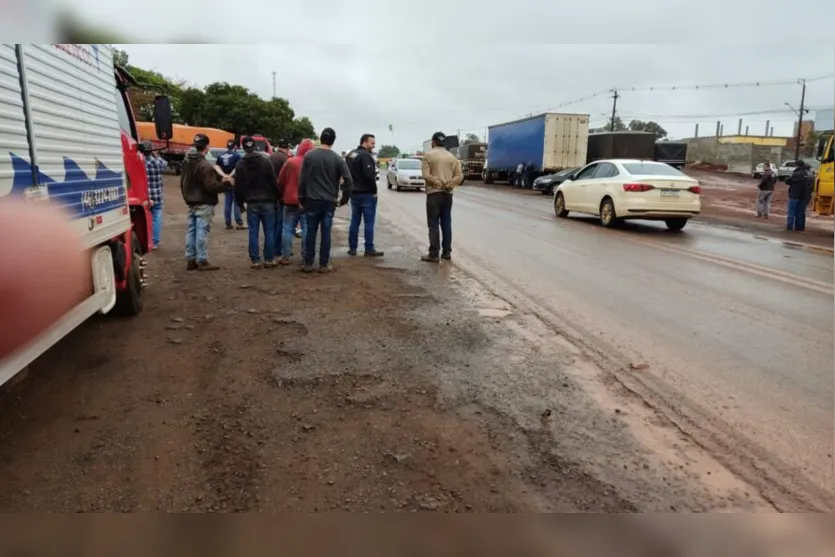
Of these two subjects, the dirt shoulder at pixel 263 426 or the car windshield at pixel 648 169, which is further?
the car windshield at pixel 648 169

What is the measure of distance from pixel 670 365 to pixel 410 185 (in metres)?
23.4

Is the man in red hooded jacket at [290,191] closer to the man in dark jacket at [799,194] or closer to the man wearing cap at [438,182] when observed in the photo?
the man wearing cap at [438,182]

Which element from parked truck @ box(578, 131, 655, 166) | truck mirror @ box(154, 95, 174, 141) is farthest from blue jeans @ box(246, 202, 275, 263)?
parked truck @ box(578, 131, 655, 166)

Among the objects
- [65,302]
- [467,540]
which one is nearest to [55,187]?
[65,302]

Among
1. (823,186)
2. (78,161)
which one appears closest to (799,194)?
(823,186)

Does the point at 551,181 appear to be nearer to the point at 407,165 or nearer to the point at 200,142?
A: the point at 407,165

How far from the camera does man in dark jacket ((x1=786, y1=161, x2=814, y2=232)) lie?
1440 centimetres

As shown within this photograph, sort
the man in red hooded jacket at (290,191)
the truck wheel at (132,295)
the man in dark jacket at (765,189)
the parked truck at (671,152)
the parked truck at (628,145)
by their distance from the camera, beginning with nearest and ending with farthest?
the truck wheel at (132,295)
the man in red hooded jacket at (290,191)
the man in dark jacket at (765,189)
the parked truck at (628,145)
the parked truck at (671,152)

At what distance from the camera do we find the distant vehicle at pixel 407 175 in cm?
2738

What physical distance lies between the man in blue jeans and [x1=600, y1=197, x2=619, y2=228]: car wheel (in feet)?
23.3

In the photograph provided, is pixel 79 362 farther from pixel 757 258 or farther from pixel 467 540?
pixel 757 258

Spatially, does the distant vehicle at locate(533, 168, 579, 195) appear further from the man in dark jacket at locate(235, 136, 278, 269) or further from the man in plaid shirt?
the man in dark jacket at locate(235, 136, 278, 269)

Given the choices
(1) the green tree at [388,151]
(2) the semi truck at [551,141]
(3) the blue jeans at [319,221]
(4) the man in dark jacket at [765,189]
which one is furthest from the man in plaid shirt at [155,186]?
(1) the green tree at [388,151]

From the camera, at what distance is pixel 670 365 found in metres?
4.66
